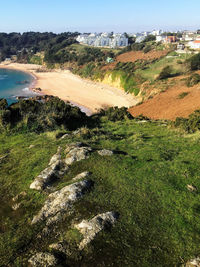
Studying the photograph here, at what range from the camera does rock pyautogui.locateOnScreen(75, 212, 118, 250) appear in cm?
717

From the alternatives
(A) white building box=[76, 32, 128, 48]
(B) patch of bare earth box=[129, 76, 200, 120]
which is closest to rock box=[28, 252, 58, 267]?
(B) patch of bare earth box=[129, 76, 200, 120]

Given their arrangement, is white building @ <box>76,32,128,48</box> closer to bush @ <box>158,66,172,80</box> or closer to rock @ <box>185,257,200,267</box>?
bush @ <box>158,66,172,80</box>

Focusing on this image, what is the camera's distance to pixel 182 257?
6633 mm

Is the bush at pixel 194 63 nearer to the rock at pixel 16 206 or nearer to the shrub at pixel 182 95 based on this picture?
the shrub at pixel 182 95

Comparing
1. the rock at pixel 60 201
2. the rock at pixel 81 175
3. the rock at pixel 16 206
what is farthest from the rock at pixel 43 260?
the rock at pixel 81 175

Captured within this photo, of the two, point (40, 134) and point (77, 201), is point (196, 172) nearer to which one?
point (77, 201)

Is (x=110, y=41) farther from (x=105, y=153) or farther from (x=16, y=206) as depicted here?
(x=16, y=206)

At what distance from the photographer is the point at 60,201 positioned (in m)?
9.03

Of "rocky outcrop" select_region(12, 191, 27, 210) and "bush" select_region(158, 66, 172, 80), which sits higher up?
"bush" select_region(158, 66, 172, 80)

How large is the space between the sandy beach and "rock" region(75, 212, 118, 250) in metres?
42.1

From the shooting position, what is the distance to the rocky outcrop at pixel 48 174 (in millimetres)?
10656

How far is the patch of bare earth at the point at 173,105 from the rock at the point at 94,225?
26.9 meters

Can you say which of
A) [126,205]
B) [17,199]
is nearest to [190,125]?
[126,205]

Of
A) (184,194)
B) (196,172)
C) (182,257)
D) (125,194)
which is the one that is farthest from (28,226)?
(196,172)
